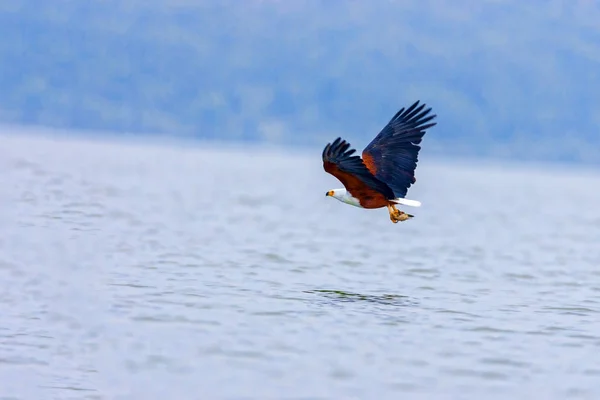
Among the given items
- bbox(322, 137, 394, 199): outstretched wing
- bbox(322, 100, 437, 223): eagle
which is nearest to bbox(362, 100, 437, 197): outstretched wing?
bbox(322, 100, 437, 223): eagle

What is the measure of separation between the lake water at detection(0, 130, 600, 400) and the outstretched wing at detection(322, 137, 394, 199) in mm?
1590

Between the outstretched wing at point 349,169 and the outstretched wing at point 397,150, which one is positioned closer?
the outstretched wing at point 349,169

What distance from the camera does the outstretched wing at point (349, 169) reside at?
1499cm

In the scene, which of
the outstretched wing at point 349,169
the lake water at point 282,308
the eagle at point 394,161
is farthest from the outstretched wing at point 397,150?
the lake water at point 282,308

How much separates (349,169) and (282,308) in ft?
7.23

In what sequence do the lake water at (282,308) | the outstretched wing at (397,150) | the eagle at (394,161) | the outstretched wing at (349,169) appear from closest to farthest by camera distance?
the lake water at (282,308) → the outstretched wing at (349,169) → the eagle at (394,161) → the outstretched wing at (397,150)

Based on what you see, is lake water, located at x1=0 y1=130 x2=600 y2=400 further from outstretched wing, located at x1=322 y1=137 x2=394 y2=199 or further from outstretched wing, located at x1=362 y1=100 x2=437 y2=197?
outstretched wing, located at x1=362 y1=100 x2=437 y2=197

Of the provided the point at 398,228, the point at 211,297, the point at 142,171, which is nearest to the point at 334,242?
the point at 398,228

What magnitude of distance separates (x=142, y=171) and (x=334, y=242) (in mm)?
32946

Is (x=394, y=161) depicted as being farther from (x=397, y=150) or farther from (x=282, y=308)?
(x=282, y=308)

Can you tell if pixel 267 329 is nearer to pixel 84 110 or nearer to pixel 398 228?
pixel 398 228

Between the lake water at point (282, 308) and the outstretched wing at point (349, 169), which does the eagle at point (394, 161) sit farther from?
the lake water at point (282, 308)

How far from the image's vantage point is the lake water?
41.5 ft

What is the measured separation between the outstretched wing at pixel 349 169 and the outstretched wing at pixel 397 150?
0.69 metres
